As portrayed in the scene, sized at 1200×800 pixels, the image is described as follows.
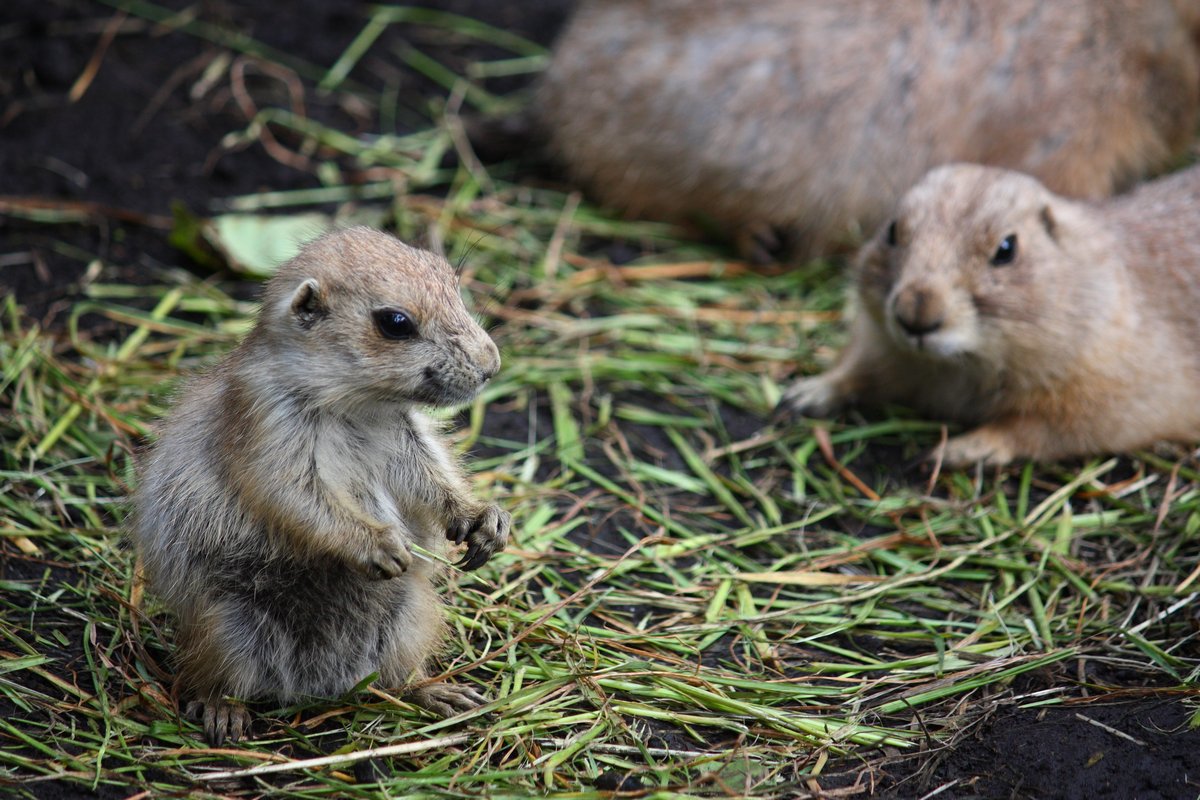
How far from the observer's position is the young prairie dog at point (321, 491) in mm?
3709

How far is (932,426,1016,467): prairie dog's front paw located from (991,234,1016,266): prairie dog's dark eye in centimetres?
74

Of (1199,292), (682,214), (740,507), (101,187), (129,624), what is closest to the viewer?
(129,624)

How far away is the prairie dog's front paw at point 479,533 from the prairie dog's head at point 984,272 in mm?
2143

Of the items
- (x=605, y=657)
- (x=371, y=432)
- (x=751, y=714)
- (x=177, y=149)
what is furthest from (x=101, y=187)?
(x=751, y=714)

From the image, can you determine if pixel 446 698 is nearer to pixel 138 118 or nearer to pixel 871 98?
Answer: pixel 871 98

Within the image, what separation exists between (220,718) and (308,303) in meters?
1.24

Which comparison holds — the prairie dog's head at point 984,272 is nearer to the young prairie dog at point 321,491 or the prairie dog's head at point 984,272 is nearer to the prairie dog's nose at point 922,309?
the prairie dog's nose at point 922,309

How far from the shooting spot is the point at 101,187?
6.70 meters

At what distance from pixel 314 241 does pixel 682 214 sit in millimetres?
3596

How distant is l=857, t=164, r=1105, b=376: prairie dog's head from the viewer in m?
5.39

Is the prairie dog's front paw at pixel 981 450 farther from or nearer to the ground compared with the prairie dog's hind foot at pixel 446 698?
farther from the ground

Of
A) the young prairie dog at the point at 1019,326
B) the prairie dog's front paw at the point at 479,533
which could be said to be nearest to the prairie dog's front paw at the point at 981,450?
the young prairie dog at the point at 1019,326

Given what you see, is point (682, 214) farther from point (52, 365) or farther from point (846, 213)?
point (52, 365)

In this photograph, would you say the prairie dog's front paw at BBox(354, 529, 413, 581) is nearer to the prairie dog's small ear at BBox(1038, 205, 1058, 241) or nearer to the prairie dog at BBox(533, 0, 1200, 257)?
the prairie dog's small ear at BBox(1038, 205, 1058, 241)
